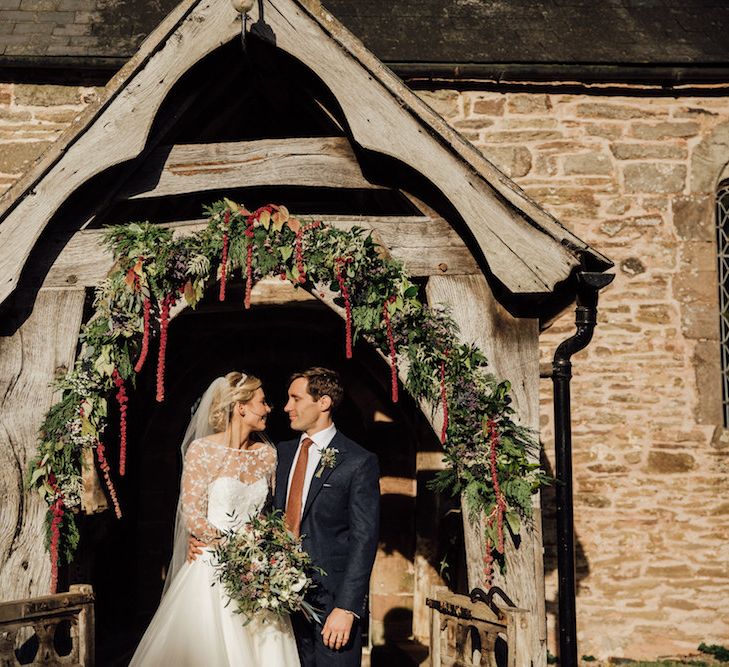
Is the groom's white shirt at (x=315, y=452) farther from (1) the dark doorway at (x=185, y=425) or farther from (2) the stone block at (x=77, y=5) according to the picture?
(2) the stone block at (x=77, y=5)

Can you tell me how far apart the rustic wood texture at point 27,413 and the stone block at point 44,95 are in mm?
3785

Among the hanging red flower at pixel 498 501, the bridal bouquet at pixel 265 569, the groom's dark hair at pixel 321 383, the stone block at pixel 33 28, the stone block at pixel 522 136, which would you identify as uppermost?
the stone block at pixel 33 28

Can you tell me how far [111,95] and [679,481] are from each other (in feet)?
18.8

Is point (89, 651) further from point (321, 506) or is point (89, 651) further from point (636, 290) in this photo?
point (636, 290)

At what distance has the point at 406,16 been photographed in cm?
848

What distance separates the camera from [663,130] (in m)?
8.21

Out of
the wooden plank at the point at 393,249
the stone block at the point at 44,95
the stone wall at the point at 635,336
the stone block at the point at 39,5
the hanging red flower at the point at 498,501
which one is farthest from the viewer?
the stone block at the point at 39,5

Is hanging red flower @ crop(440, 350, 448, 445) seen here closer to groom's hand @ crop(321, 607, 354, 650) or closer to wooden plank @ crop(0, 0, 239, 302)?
groom's hand @ crop(321, 607, 354, 650)

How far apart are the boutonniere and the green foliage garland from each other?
542 millimetres

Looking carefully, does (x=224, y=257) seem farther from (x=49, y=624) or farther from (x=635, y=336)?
(x=635, y=336)

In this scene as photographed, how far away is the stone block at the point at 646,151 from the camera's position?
815 cm

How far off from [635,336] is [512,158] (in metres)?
1.91

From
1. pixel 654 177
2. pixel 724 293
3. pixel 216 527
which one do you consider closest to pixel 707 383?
pixel 724 293

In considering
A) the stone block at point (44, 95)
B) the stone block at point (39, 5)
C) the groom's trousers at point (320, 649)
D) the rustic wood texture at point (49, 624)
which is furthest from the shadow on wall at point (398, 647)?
the stone block at point (39, 5)
